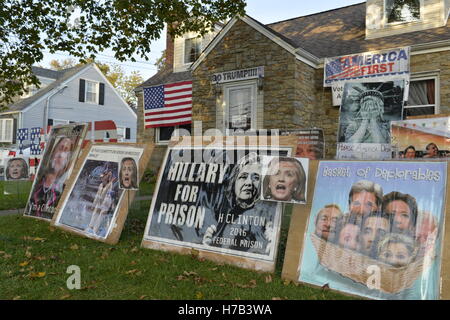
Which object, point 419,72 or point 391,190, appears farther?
point 419,72

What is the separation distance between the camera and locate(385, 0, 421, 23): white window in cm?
1162

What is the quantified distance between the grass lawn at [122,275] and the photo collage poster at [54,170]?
161 cm

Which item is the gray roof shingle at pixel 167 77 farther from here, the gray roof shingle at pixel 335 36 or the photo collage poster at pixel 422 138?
the photo collage poster at pixel 422 138

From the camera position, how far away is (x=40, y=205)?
23.9 ft

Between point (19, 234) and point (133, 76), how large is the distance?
135 ft

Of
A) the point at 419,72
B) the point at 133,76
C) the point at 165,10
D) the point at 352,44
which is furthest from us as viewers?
the point at 133,76

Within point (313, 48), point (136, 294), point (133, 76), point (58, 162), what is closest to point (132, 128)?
point (133, 76)

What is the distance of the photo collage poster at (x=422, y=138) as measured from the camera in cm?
667

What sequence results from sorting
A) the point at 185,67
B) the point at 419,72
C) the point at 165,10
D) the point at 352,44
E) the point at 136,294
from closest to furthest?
the point at 136,294 < the point at 165,10 < the point at 419,72 < the point at 352,44 < the point at 185,67

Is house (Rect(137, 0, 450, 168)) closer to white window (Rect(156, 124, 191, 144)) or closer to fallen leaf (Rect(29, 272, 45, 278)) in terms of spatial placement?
white window (Rect(156, 124, 191, 144))

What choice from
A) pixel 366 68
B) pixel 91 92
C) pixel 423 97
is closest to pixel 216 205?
pixel 366 68

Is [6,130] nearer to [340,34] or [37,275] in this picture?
[340,34]

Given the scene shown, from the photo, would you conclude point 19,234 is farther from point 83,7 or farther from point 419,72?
point 419,72

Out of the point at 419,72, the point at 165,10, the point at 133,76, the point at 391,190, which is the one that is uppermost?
the point at 133,76
